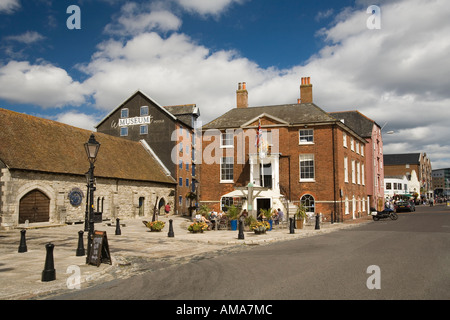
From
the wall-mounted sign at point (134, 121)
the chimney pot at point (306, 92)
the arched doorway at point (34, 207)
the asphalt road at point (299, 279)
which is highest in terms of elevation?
the chimney pot at point (306, 92)

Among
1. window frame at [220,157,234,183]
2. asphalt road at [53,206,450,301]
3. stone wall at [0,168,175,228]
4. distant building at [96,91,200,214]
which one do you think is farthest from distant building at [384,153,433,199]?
asphalt road at [53,206,450,301]

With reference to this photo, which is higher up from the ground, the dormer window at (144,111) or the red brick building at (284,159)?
the dormer window at (144,111)

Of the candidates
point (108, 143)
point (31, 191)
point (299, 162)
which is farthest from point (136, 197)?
point (299, 162)

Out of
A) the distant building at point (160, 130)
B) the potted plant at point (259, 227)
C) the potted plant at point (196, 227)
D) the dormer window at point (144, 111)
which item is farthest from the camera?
the dormer window at point (144, 111)

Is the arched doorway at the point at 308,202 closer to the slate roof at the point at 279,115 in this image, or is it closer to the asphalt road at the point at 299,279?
the slate roof at the point at 279,115

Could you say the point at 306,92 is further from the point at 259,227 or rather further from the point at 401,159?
the point at 401,159

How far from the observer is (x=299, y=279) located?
26.8 ft

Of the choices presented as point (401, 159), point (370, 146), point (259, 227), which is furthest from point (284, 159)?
point (401, 159)

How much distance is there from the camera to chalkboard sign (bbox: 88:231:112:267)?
34.7 ft

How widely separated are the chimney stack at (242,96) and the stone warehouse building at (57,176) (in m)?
11.9

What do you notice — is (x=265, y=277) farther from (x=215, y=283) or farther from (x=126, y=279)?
(x=126, y=279)

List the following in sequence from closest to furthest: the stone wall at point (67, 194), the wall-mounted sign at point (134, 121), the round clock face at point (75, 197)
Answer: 1. the stone wall at point (67, 194)
2. the round clock face at point (75, 197)
3. the wall-mounted sign at point (134, 121)

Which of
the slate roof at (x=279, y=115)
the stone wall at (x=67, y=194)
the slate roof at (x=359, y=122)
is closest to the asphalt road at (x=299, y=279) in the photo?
the stone wall at (x=67, y=194)

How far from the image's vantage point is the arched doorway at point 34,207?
2406 cm
